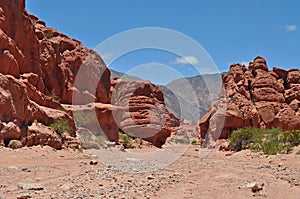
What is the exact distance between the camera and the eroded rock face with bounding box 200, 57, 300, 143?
4472cm

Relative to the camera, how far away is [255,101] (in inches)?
1892

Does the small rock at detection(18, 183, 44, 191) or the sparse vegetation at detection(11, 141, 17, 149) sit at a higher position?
the sparse vegetation at detection(11, 141, 17, 149)

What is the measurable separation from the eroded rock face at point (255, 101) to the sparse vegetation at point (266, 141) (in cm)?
964

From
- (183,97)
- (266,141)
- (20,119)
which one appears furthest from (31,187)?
(183,97)

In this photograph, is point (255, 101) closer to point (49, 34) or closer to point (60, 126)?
point (49, 34)

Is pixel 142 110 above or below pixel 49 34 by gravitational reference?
below

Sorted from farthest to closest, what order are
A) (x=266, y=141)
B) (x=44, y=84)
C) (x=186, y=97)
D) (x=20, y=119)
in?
(x=186, y=97) → (x=44, y=84) → (x=266, y=141) → (x=20, y=119)

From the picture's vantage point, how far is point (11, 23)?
22.5 metres

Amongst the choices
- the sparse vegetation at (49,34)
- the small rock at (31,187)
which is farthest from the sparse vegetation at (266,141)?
the sparse vegetation at (49,34)

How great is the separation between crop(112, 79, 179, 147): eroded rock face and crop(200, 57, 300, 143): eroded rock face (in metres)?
6.86

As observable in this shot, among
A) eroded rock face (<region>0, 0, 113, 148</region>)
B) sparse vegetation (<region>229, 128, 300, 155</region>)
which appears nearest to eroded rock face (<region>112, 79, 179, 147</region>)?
eroded rock face (<region>0, 0, 113, 148</region>)

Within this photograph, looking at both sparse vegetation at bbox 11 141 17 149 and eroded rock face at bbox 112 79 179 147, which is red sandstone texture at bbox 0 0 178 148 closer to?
eroded rock face at bbox 112 79 179 147

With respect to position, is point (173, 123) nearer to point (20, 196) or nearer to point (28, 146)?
point (28, 146)

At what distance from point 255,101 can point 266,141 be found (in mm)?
19971
